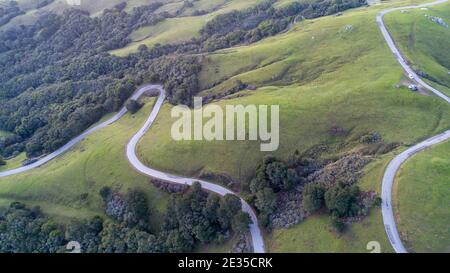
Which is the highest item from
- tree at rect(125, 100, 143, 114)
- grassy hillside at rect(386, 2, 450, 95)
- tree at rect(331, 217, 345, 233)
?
grassy hillside at rect(386, 2, 450, 95)

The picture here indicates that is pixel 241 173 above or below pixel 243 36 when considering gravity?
below

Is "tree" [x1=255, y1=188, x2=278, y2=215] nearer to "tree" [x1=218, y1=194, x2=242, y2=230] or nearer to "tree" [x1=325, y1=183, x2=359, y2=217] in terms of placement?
"tree" [x1=218, y1=194, x2=242, y2=230]

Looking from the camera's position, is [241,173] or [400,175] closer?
[400,175]

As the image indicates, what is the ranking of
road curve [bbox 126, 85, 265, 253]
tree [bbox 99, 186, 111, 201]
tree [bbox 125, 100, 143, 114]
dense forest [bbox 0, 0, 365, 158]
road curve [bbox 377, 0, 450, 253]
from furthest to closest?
1. dense forest [bbox 0, 0, 365, 158]
2. tree [bbox 125, 100, 143, 114]
3. tree [bbox 99, 186, 111, 201]
4. road curve [bbox 126, 85, 265, 253]
5. road curve [bbox 377, 0, 450, 253]

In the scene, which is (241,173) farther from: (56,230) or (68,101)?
(68,101)

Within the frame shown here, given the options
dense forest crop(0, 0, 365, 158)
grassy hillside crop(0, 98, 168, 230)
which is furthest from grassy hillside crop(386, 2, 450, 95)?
grassy hillside crop(0, 98, 168, 230)

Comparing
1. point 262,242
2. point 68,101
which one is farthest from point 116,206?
point 68,101

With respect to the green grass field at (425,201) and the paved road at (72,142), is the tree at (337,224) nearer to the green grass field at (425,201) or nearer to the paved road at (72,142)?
the green grass field at (425,201)
